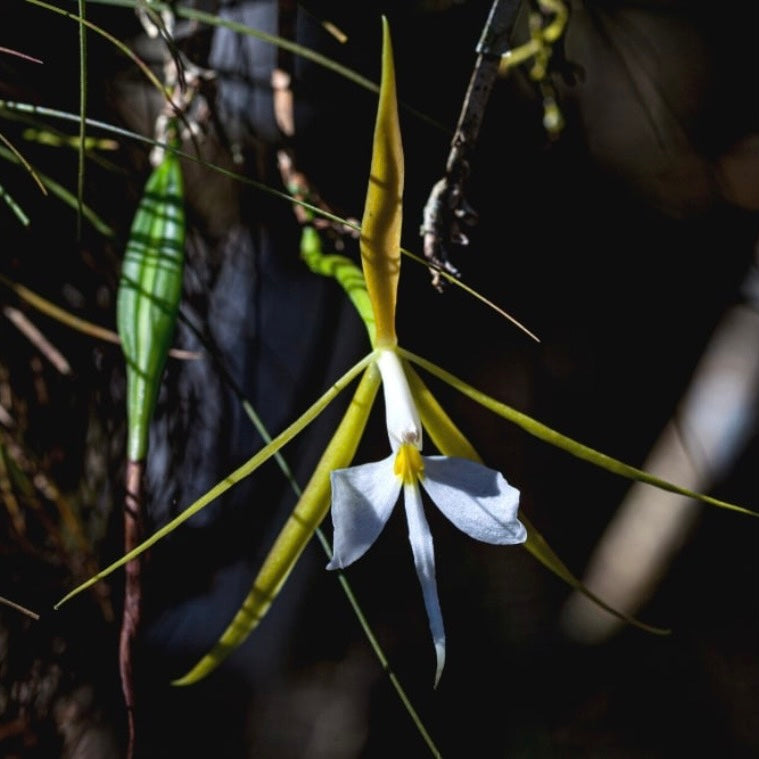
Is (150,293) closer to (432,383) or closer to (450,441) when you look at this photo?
(450,441)

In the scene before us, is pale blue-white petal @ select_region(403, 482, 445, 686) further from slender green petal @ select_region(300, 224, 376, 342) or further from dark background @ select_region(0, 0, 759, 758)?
dark background @ select_region(0, 0, 759, 758)

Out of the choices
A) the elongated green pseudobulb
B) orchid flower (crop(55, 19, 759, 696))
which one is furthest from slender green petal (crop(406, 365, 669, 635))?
the elongated green pseudobulb

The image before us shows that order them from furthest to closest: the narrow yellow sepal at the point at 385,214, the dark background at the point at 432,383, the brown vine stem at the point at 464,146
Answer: the dark background at the point at 432,383 → the brown vine stem at the point at 464,146 → the narrow yellow sepal at the point at 385,214

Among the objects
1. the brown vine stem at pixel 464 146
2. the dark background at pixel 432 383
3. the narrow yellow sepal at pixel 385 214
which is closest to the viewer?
the narrow yellow sepal at pixel 385 214

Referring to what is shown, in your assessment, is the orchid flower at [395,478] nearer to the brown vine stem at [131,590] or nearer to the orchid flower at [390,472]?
the orchid flower at [390,472]

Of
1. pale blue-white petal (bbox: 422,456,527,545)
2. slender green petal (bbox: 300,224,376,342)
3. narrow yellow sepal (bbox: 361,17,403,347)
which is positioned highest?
narrow yellow sepal (bbox: 361,17,403,347)

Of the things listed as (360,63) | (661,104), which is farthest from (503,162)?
(661,104)

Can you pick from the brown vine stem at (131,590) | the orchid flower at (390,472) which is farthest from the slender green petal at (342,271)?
the brown vine stem at (131,590)
